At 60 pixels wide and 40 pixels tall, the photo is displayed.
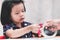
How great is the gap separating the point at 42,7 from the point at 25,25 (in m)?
0.21

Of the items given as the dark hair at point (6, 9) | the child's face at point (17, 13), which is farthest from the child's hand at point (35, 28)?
the dark hair at point (6, 9)

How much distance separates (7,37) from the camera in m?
1.07

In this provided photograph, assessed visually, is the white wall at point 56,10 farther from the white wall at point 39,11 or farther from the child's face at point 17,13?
the child's face at point 17,13

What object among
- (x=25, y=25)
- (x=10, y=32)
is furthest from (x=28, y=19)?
(x=10, y=32)

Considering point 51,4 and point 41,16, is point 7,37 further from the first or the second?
point 51,4

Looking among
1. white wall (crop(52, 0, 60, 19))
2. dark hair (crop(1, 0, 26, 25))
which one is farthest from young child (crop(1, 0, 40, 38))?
white wall (crop(52, 0, 60, 19))

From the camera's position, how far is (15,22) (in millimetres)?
1077

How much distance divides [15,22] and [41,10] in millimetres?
238

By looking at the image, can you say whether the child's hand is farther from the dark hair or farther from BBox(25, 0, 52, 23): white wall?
the dark hair

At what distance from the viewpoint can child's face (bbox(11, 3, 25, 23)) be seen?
3.45 feet

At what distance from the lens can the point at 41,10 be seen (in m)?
1.08

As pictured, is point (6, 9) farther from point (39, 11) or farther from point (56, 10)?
point (56, 10)

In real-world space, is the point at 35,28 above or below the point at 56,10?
below

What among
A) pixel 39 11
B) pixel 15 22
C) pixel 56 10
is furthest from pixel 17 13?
pixel 56 10
